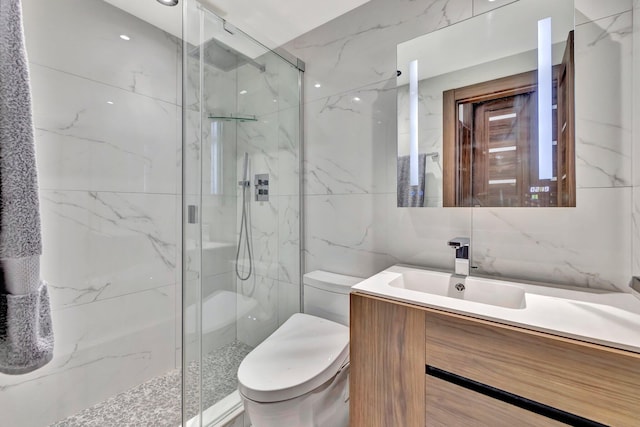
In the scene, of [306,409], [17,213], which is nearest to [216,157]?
[17,213]

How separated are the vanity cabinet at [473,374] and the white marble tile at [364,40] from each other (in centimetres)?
118

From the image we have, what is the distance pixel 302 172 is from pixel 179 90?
3.14 ft

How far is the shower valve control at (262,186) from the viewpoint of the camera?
1526 mm

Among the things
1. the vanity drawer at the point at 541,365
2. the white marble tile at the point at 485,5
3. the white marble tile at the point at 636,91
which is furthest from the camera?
the white marble tile at the point at 485,5

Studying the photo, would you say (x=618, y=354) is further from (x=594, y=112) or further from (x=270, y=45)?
(x=270, y=45)

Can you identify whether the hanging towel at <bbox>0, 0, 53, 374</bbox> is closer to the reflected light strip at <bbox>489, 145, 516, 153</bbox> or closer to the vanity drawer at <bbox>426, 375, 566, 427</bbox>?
the vanity drawer at <bbox>426, 375, 566, 427</bbox>

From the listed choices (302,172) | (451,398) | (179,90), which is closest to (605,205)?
(451,398)

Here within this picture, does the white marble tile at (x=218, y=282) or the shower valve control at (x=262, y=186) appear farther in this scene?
the shower valve control at (x=262, y=186)

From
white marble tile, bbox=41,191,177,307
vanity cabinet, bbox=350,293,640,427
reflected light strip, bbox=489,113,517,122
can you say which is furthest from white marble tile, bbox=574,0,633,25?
white marble tile, bbox=41,191,177,307

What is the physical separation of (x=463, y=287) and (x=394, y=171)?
62cm

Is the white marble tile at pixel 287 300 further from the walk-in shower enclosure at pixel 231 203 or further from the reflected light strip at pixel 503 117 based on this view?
the reflected light strip at pixel 503 117

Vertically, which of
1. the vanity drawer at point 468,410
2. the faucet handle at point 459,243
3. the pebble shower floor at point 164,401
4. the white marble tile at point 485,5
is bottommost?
the pebble shower floor at point 164,401

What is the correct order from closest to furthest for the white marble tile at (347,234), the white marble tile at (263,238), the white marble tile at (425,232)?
the white marble tile at (425,232) → the white marble tile at (347,234) → the white marble tile at (263,238)

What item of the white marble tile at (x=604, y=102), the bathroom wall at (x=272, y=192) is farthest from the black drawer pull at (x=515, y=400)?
the bathroom wall at (x=272, y=192)
